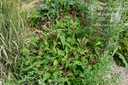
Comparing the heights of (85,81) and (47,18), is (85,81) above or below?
below

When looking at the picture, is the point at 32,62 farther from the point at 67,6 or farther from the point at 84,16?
the point at 67,6

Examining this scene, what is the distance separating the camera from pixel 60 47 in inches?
125

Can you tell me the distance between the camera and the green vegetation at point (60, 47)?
9.70 ft

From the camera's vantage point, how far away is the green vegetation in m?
2.96

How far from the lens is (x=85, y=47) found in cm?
317

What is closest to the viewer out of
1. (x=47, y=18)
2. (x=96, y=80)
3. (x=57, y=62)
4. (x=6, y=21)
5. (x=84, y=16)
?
(x=96, y=80)

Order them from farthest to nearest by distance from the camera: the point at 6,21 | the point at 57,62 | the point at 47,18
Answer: the point at 47,18, the point at 6,21, the point at 57,62

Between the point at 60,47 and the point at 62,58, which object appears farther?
the point at 60,47

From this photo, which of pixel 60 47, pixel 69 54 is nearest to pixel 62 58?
pixel 69 54

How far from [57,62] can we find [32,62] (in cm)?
30

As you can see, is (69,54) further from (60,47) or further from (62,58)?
(60,47)

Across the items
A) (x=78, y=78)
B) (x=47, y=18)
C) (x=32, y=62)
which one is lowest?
(x=78, y=78)

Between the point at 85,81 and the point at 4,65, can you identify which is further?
the point at 4,65

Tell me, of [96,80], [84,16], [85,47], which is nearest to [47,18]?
[84,16]
